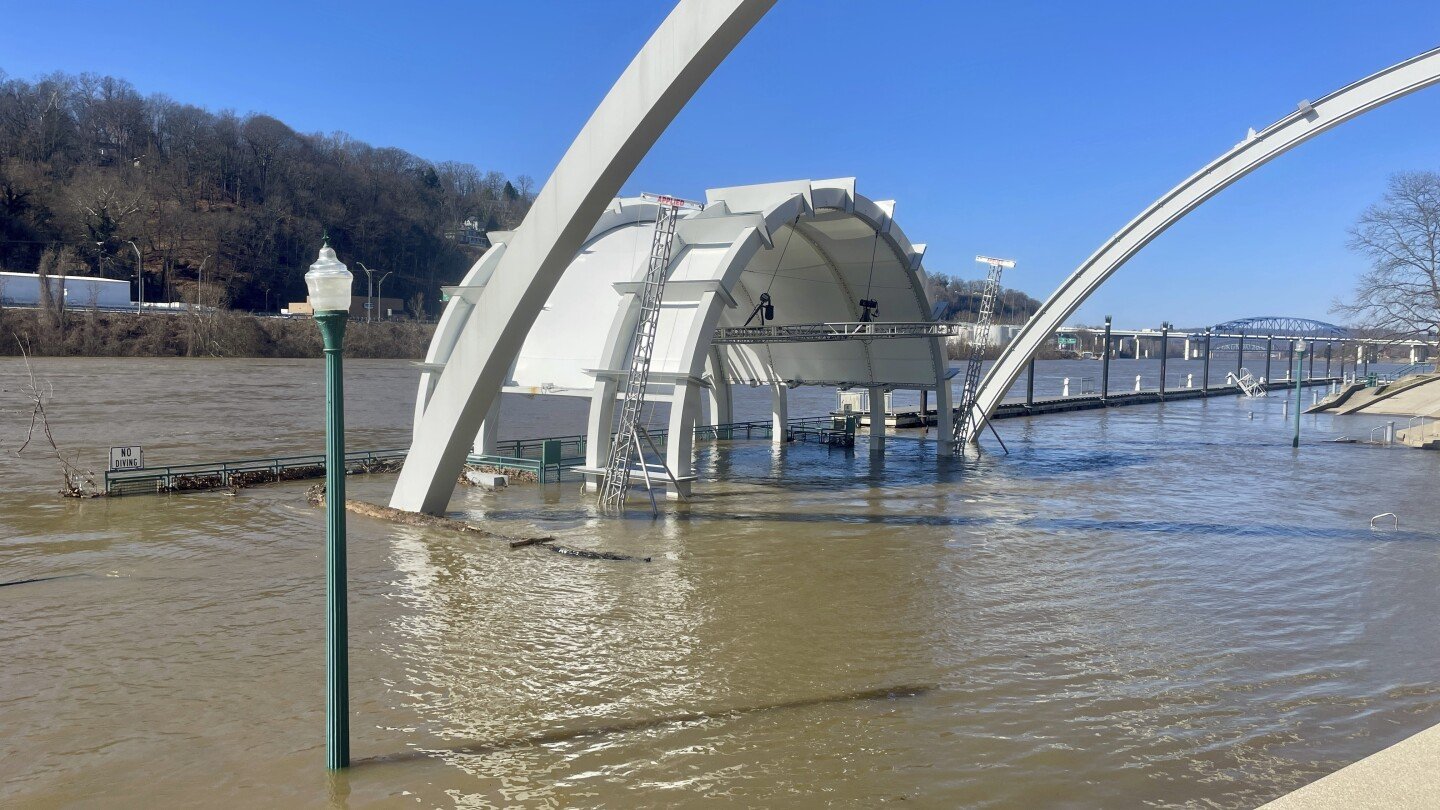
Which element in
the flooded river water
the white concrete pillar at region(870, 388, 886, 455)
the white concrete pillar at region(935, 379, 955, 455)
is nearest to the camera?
the flooded river water

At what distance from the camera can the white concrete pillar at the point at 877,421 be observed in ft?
105

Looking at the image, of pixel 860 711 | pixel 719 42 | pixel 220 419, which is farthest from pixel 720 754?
pixel 220 419

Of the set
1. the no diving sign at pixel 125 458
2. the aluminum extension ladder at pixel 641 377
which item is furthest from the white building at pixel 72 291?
the aluminum extension ladder at pixel 641 377

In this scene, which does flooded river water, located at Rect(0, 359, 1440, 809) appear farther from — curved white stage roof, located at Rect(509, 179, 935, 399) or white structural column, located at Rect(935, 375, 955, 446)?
white structural column, located at Rect(935, 375, 955, 446)

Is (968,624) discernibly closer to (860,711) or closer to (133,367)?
(860,711)

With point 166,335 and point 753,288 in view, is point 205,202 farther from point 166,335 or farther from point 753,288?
point 753,288

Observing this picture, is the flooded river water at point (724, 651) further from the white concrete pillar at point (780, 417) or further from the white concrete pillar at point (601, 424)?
the white concrete pillar at point (780, 417)

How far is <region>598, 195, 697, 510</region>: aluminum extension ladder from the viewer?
20297 mm

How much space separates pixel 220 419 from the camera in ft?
130

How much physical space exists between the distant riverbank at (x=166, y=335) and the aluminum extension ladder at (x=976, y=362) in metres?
56.3

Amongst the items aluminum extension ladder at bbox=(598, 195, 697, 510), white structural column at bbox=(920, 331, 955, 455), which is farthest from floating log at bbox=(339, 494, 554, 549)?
white structural column at bbox=(920, 331, 955, 455)

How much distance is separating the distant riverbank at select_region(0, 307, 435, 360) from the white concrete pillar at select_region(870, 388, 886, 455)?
5467 centimetres

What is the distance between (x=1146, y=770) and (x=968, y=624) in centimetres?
464

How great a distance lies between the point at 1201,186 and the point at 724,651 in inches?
1002
